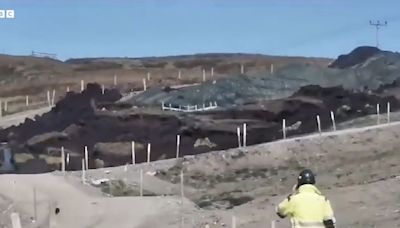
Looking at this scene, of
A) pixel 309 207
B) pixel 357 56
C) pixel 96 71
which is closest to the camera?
pixel 309 207

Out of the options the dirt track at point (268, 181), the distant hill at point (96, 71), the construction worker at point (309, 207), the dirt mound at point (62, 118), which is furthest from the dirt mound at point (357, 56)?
the construction worker at point (309, 207)

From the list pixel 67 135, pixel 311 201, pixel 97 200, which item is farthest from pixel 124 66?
pixel 311 201

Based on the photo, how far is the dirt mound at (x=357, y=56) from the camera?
65.0 m

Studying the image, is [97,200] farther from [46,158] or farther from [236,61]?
[236,61]

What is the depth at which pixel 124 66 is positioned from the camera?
109 metres

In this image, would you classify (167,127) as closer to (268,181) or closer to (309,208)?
(268,181)

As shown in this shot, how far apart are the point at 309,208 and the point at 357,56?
56431 millimetres

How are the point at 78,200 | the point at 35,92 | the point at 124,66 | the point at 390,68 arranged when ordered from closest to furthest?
the point at 78,200 < the point at 390,68 < the point at 35,92 < the point at 124,66

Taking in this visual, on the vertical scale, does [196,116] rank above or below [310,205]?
below

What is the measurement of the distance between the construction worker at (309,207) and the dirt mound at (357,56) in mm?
54360

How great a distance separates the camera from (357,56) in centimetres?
6612

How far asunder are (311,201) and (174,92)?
4296 cm

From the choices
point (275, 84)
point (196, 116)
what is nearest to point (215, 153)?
point (196, 116)

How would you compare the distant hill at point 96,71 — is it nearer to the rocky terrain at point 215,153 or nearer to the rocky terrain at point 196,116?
the rocky terrain at point 215,153
